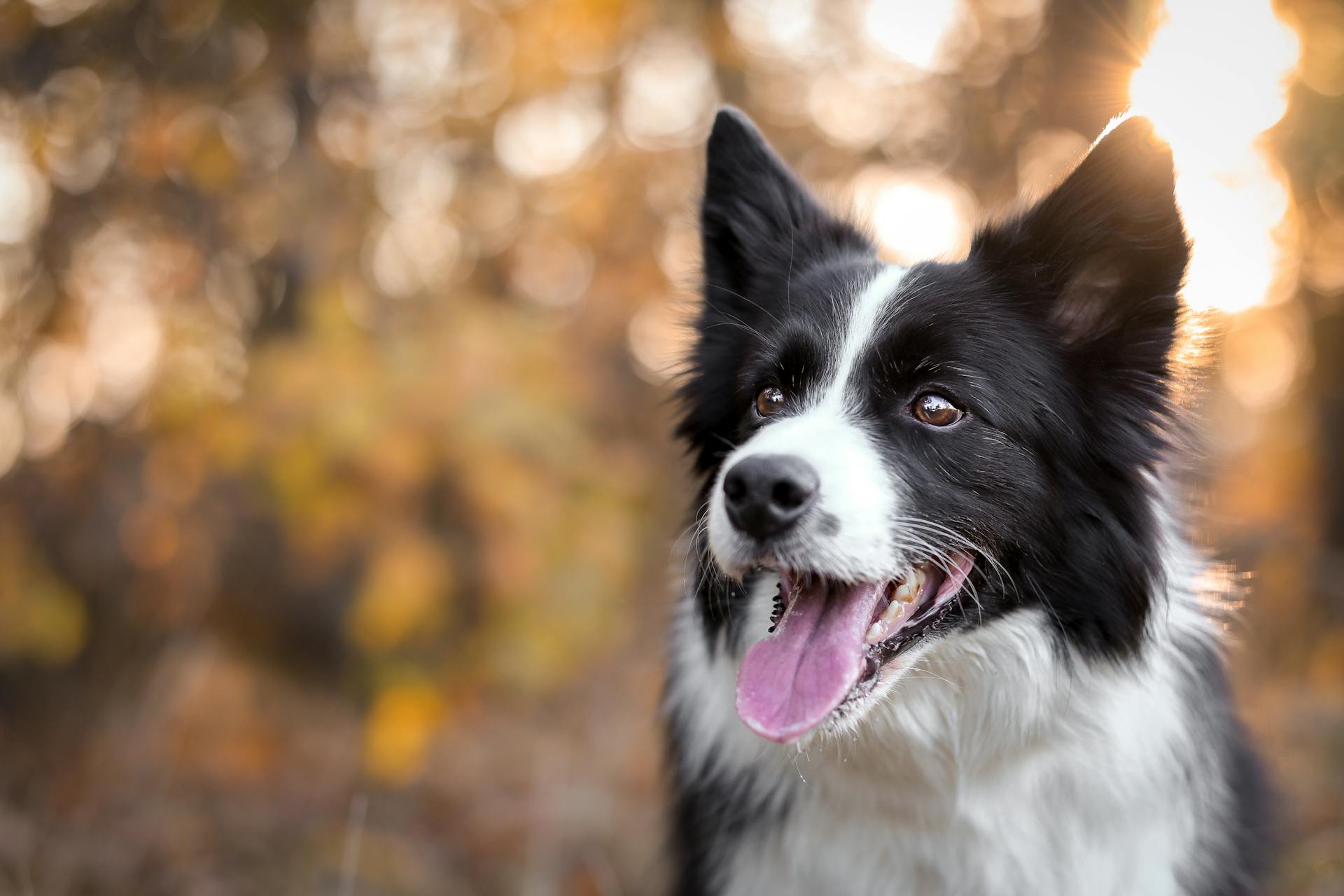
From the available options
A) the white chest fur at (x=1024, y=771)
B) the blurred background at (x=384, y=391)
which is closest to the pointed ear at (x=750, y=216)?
the blurred background at (x=384, y=391)

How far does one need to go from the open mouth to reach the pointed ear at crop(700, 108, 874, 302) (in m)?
1.11

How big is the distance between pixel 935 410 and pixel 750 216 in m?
0.96

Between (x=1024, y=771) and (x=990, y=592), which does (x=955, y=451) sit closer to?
(x=990, y=592)

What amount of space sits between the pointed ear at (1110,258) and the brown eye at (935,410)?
1.34 ft

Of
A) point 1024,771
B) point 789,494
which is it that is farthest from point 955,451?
point 1024,771

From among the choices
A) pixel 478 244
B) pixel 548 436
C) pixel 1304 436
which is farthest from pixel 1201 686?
pixel 1304 436

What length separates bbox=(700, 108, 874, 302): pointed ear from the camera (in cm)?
311

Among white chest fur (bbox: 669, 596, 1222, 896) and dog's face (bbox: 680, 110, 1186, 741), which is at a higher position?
dog's face (bbox: 680, 110, 1186, 741)

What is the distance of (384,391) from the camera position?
4.14m

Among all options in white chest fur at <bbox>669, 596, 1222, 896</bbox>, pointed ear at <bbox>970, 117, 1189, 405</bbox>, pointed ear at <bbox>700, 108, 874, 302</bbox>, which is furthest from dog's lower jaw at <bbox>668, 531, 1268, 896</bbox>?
pointed ear at <bbox>700, 108, 874, 302</bbox>

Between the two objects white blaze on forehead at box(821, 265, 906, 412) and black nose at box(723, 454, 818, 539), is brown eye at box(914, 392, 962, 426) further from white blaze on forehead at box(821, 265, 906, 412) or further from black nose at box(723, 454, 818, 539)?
black nose at box(723, 454, 818, 539)

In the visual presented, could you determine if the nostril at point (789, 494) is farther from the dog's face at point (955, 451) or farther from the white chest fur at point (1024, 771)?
the white chest fur at point (1024, 771)

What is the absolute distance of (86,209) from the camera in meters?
4.62

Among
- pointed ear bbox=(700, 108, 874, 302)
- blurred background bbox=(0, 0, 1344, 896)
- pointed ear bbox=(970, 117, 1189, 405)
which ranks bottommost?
blurred background bbox=(0, 0, 1344, 896)
